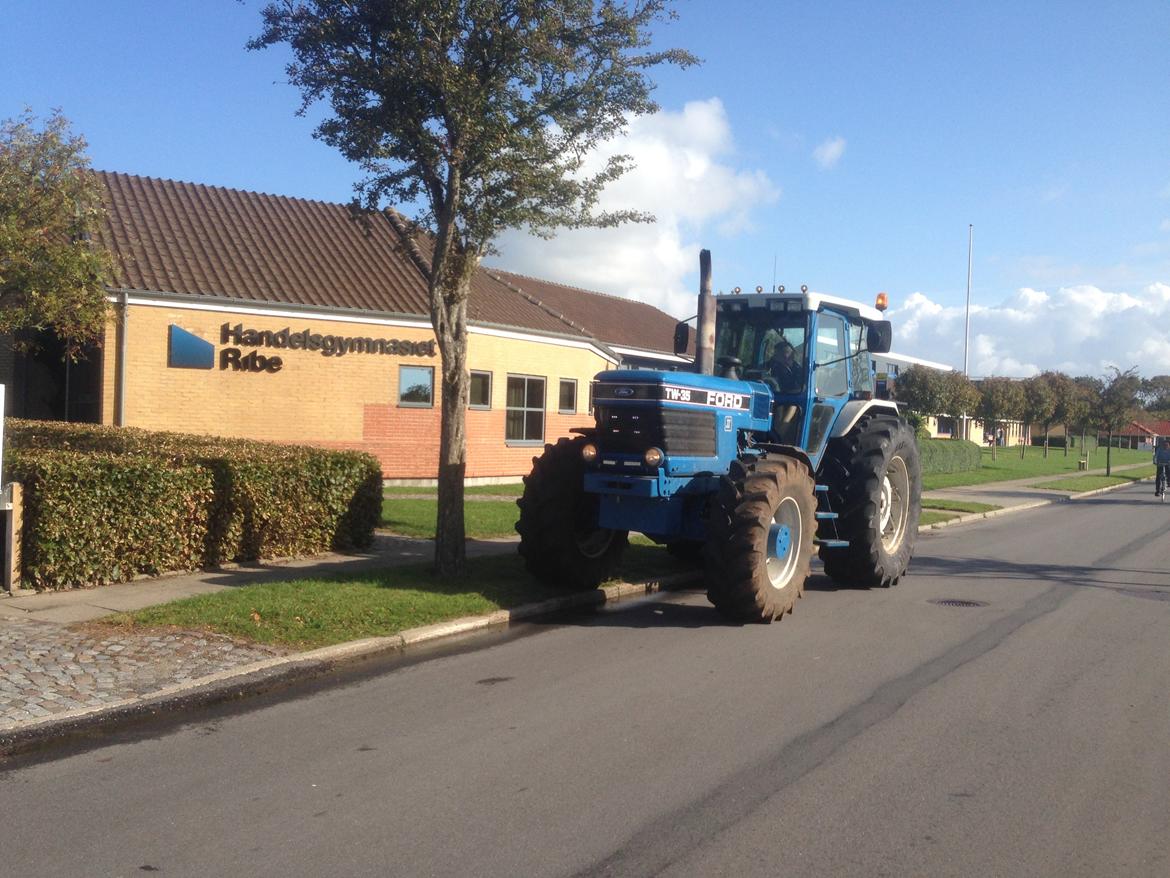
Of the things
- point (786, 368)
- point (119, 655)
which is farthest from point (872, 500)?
point (119, 655)

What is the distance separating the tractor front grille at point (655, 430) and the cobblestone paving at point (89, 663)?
3.69m

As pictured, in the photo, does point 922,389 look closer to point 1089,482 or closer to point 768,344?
point 1089,482

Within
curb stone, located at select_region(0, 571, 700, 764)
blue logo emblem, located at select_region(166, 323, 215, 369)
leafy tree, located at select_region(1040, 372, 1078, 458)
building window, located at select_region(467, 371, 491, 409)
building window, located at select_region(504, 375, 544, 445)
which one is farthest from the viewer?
leafy tree, located at select_region(1040, 372, 1078, 458)

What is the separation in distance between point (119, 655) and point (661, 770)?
4.36 m

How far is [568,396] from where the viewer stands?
24.6m

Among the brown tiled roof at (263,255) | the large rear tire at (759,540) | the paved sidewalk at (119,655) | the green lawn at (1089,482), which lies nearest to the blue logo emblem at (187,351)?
the brown tiled roof at (263,255)

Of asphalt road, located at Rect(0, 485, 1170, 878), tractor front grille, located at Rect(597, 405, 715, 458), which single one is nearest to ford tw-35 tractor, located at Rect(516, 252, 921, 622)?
tractor front grille, located at Rect(597, 405, 715, 458)

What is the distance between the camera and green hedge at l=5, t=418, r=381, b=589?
31.7ft

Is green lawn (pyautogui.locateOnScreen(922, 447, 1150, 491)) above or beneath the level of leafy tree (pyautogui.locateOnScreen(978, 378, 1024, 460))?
beneath

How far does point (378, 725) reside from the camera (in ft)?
21.4

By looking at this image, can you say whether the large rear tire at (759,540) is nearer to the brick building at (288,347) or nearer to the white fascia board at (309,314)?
the white fascia board at (309,314)

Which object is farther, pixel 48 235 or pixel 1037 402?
pixel 1037 402

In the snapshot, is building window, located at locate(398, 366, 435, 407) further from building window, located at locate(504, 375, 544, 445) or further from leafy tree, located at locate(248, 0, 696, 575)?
leafy tree, located at locate(248, 0, 696, 575)

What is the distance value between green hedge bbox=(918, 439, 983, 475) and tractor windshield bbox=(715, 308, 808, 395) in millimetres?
Result: 23275
